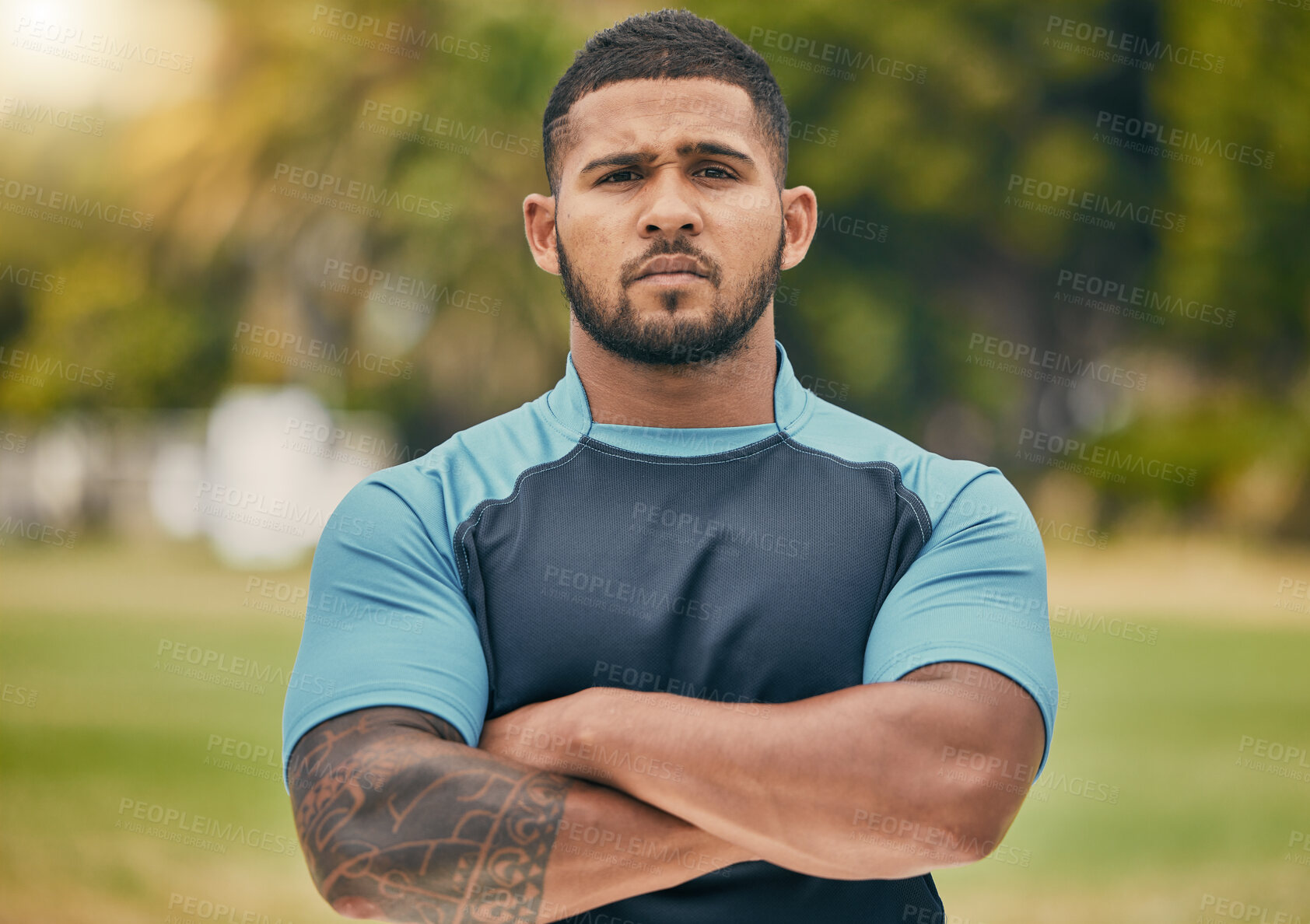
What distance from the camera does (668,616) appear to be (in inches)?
92.1

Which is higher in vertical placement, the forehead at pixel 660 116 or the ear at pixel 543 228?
the forehead at pixel 660 116

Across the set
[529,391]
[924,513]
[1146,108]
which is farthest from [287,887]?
[1146,108]

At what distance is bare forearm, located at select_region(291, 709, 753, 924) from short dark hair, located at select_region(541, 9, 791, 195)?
1.25 m

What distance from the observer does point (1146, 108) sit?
Answer: 24.9 metres
